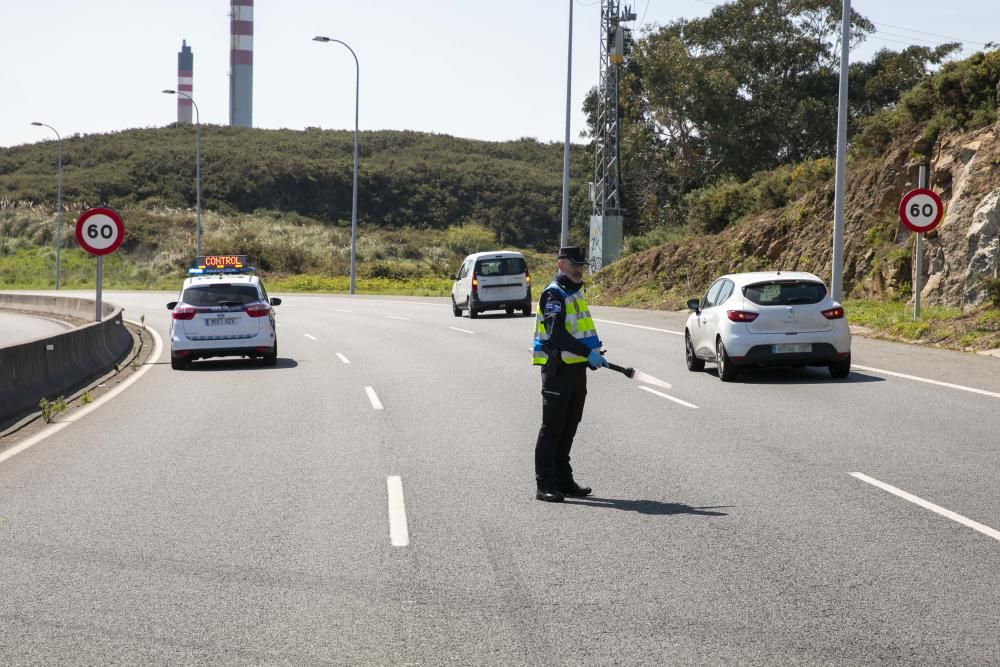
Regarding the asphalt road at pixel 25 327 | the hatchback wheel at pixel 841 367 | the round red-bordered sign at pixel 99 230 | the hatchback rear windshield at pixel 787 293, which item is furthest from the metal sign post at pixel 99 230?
the hatchback wheel at pixel 841 367

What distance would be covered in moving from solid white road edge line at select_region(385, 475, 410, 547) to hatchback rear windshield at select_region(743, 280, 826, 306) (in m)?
8.56

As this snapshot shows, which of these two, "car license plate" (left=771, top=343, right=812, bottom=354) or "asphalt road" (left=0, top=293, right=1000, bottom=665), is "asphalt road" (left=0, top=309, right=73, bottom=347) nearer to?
"asphalt road" (left=0, top=293, right=1000, bottom=665)

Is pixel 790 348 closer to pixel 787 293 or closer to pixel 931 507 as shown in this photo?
pixel 787 293

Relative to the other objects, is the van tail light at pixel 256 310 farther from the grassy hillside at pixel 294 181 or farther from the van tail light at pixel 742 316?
the grassy hillside at pixel 294 181

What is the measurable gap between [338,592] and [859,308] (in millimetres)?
23807

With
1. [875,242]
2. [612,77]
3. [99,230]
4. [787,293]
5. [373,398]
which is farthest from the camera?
[612,77]

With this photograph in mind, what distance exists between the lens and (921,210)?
2222 centimetres

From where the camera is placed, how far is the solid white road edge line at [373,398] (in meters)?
13.9

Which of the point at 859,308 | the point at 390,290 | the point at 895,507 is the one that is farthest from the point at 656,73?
the point at 895,507

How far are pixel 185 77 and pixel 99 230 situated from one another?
13884 cm

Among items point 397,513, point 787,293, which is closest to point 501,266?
point 787,293

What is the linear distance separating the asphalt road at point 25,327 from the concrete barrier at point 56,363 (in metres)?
4.91

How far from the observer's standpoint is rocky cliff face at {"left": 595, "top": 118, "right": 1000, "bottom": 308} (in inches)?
1005

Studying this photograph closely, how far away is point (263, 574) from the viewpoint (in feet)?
20.3
